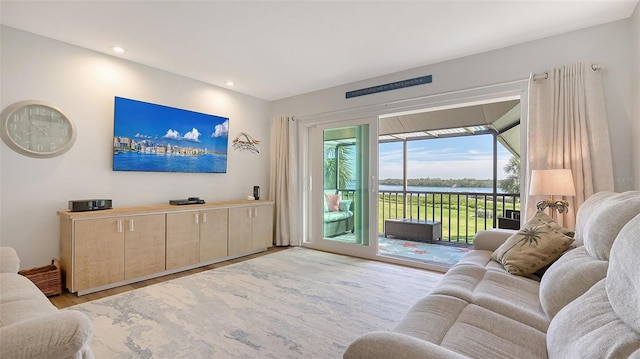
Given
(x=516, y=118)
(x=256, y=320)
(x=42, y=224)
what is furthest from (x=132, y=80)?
(x=516, y=118)

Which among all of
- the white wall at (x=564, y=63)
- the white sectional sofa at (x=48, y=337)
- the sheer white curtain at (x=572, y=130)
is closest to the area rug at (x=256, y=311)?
the white sectional sofa at (x=48, y=337)

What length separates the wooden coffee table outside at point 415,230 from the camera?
4996mm

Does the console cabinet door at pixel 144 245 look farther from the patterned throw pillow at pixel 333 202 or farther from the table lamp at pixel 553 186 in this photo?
the table lamp at pixel 553 186

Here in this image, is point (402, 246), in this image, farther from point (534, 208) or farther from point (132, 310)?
point (132, 310)

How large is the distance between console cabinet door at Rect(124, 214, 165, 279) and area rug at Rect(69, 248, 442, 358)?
0.93 feet

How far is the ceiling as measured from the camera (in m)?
2.31

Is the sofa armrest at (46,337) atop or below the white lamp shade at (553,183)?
below

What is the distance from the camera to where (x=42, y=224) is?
9.23ft

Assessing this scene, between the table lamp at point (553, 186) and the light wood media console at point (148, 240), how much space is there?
11.0 ft

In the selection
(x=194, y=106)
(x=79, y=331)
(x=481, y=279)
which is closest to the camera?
(x=79, y=331)

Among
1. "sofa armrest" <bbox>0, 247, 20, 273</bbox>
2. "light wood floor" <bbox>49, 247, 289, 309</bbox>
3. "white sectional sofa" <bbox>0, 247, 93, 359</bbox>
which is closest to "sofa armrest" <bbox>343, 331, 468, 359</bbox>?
"white sectional sofa" <bbox>0, 247, 93, 359</bbox>

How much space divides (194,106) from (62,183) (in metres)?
1.75

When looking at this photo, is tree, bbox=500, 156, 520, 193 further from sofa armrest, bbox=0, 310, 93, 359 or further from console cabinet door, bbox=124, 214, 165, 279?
sofa armrest, bbox=0, 310, 93, 359

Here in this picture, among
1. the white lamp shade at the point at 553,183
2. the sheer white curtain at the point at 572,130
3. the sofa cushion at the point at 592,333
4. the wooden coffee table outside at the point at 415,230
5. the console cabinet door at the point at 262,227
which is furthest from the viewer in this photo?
the wooden coffee table outside at the point at 415,230
